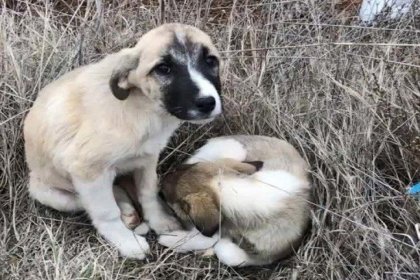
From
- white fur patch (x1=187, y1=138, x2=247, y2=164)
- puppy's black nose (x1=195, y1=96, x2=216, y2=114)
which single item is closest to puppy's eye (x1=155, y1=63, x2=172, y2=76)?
puppy's black nose (x1=195, y1=96, x2=216, y2=114)

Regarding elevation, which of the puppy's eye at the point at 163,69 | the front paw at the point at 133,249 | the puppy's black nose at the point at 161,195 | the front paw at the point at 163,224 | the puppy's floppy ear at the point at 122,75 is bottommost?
the front paw at the point at 133,249

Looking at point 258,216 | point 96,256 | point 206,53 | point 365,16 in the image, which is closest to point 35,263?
point 96,256

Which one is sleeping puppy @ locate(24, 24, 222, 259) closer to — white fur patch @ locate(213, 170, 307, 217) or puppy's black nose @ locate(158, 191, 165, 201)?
puppy's black nose @ locate(158, 191, 165, 201)

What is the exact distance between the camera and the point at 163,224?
407 cm

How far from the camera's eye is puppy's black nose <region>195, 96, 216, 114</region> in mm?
3186

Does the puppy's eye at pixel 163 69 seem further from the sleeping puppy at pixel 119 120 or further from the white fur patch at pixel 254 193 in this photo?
the white fur patch at pixel 254 193

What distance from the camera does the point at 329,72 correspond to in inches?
171

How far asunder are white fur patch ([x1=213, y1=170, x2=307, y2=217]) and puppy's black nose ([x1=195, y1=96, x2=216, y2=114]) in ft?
2.25

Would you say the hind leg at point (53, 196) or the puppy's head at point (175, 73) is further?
the hind leg at point (53, 196)

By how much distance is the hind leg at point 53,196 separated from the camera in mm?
4035

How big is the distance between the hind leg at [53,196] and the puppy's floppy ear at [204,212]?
0.69 m

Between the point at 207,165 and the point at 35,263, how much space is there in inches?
42.1

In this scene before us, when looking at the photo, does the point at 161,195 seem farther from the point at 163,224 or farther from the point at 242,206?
the point at 242,206

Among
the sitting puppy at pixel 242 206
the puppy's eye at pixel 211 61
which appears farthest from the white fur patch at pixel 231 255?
the puppy's eye at pixel 211 61
